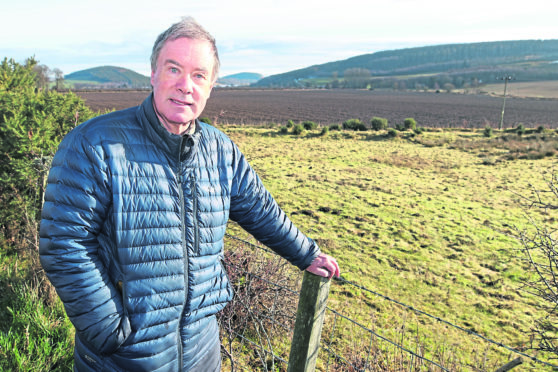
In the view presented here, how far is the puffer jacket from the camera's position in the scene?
1.43m

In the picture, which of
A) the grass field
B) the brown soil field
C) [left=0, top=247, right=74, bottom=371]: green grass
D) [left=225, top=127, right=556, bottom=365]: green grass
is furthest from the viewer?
the brown soil field

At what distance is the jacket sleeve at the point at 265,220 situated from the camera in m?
2.00

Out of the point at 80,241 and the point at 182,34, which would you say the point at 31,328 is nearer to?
the point at 80,241

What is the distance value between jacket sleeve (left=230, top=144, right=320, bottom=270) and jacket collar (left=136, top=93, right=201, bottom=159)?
38 centimetres

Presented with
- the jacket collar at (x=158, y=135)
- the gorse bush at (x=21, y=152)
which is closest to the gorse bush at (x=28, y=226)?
the gorse bush at (x=21, y=152)

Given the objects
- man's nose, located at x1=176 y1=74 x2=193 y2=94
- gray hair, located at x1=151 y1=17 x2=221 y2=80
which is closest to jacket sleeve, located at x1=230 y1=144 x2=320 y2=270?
man's nose, located at x1=176 y1=74 x2=193 y2=94

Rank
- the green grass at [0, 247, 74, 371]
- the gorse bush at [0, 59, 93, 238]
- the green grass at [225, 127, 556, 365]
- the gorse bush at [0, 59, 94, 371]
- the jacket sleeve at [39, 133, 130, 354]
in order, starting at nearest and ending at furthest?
the jacket sleeve at [39, 133, 130, 354], the green grass at [0, 247, 74, 371], the gorse bush at [0, 59, 94, 371], the gorse bush at [0, 59, 93, 238], the green grass at [225, 127, 556, 365]

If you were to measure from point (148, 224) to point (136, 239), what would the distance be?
7 centimetres

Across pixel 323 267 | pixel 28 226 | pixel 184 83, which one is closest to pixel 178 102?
pixel 184 83

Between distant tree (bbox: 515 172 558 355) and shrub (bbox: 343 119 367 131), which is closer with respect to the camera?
distant tree (bbox: 515 172 558 355)

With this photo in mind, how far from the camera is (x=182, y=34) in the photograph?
1.60m

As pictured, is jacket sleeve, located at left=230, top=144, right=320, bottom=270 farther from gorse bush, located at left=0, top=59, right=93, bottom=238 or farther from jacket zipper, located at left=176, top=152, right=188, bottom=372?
gorse bush, located at left=0, top=59, right=93, bottom=238

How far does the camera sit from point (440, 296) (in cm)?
625

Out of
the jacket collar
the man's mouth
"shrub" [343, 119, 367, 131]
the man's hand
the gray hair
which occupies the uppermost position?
"shrub" [343, 119, 367, 131]
